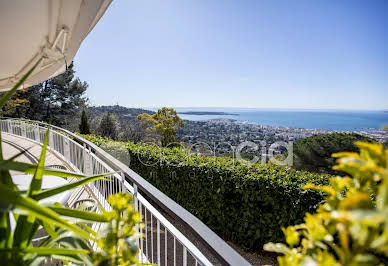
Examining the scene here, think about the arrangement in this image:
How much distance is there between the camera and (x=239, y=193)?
4312mm

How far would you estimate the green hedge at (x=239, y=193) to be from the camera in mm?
3844

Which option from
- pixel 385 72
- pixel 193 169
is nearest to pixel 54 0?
pixel 193 169

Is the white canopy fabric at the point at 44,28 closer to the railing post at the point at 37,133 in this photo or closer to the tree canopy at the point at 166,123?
the railing post at the point at 37,133

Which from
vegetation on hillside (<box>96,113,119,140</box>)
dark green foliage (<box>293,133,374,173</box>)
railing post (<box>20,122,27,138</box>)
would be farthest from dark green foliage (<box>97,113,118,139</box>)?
dark green foliage (<box>293,133,374,173</box>)

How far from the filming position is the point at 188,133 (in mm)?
15617

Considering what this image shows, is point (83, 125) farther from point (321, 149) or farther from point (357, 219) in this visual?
point (357, 219)

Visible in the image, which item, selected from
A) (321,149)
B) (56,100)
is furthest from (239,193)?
(56,100)

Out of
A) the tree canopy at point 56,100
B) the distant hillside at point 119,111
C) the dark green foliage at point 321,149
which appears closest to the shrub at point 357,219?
the dark green foliage at point 321,149

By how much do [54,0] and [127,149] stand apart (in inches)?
187

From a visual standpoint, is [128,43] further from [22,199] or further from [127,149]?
[22,199]

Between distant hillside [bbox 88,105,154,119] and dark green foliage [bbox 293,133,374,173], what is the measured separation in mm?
11884

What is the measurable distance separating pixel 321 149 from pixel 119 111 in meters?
15.4

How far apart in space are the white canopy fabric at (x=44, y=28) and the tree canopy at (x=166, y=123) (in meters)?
12.4

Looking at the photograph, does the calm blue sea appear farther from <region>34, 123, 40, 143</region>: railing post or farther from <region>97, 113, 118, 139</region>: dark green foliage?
<region>34, 123, 40, 143</region>: railing post
